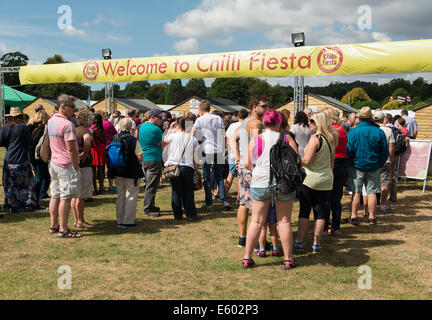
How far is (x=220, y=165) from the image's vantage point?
727 cm

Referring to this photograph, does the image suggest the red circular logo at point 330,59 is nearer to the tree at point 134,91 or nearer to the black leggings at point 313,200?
the black leggings at point 313,200

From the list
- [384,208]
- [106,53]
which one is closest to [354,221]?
[384,208]

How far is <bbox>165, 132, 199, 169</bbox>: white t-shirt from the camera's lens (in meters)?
6.26

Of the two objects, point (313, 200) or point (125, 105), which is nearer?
point (313, 200)

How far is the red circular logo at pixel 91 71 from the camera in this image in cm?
1304

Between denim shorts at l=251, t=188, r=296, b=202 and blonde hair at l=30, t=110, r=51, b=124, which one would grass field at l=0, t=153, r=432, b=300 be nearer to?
denim shorts at l=251, t=188, r=296, b=202

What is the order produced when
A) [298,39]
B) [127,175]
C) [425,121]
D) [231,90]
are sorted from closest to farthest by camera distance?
[127,175] → [298,39] → [425,121] → [231,90]

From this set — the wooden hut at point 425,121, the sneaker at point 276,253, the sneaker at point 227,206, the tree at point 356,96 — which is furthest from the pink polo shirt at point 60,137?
the tree at point 356,96

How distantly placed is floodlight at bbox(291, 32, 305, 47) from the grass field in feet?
18.2

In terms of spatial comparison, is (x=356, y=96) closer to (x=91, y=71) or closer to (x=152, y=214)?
(x=91, y=71)

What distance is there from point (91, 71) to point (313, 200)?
10705 mm

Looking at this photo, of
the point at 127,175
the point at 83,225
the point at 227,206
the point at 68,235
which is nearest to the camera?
the point at 68,235
